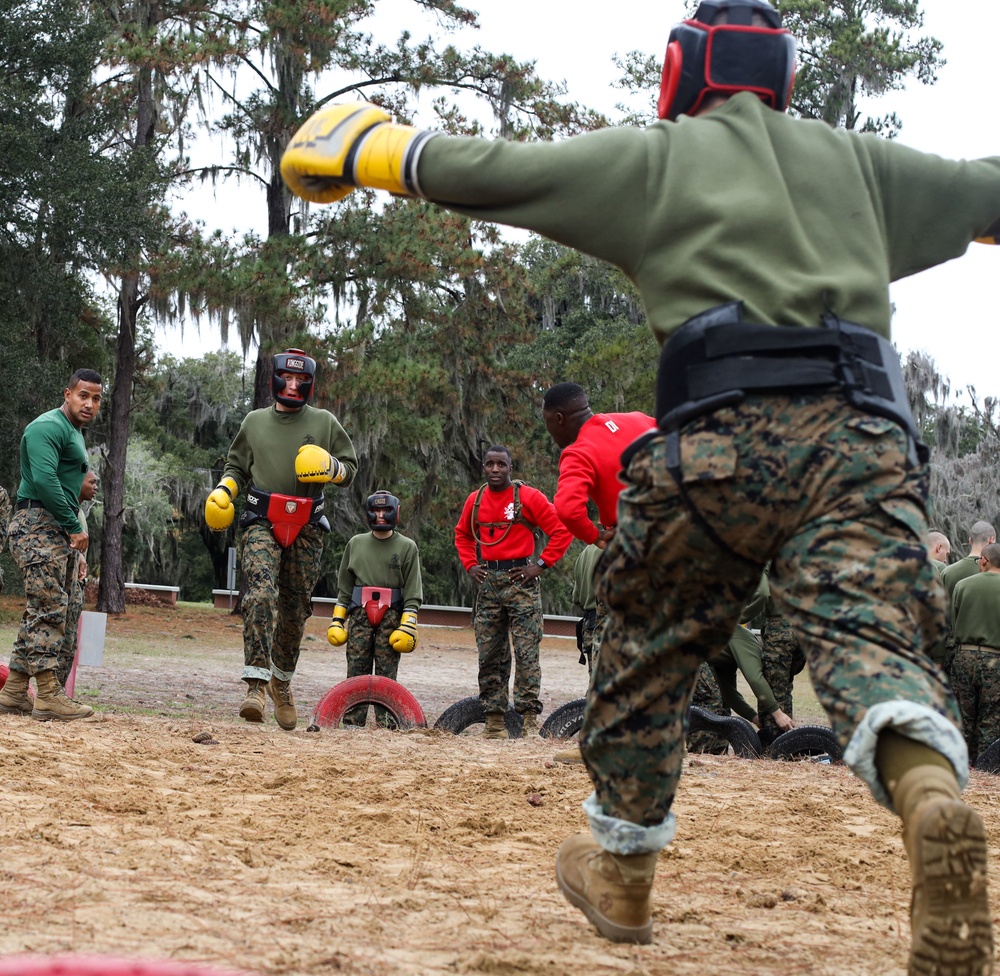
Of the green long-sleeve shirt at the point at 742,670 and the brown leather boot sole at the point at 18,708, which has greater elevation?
the green long-sleeve shirt at the point at 742,670

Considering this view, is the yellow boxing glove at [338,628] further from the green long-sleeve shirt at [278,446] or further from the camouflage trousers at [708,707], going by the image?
the camouflage trousers at [708,707]

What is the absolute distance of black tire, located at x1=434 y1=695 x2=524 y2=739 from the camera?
362 inches

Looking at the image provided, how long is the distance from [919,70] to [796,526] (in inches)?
1095

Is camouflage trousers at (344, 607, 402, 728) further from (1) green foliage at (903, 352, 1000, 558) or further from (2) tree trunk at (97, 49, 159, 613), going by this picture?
(1) green foliage at (903, 352, 1000, 558)

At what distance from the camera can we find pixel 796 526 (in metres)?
2.67

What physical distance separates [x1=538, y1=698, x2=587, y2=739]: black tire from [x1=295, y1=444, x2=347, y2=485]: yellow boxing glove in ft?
8.02

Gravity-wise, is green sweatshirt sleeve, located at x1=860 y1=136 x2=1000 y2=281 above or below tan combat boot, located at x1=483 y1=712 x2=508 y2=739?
above

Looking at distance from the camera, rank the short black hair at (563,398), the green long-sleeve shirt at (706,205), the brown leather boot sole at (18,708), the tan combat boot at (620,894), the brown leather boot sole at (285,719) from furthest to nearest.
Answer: the brown leather boot sole at (285,719)
the brown leather boot sole at (18,708)
the short black hair at (563,398)
the tan combat boot at (620,894)
the green long-sleeve shirt at (706,205)

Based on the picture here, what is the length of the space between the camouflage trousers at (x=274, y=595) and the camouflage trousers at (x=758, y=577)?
5.01 meters

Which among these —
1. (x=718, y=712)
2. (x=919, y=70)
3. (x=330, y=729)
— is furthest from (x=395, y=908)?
(x=919, y=70)

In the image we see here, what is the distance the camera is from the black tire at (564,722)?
29.2 ft

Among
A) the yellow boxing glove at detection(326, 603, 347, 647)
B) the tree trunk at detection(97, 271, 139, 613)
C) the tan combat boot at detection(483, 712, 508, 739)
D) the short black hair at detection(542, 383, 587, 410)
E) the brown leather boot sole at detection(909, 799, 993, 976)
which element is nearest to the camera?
the brown leather boot sole at detection(909, 799, 993, 976)

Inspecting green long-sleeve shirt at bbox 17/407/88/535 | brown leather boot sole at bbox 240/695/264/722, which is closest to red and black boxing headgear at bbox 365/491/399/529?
brown leather boot sole at bbox 240/695/264/722

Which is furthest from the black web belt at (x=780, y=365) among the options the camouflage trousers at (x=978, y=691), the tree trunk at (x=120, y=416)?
the tree trunk at (x=120, y=416)
